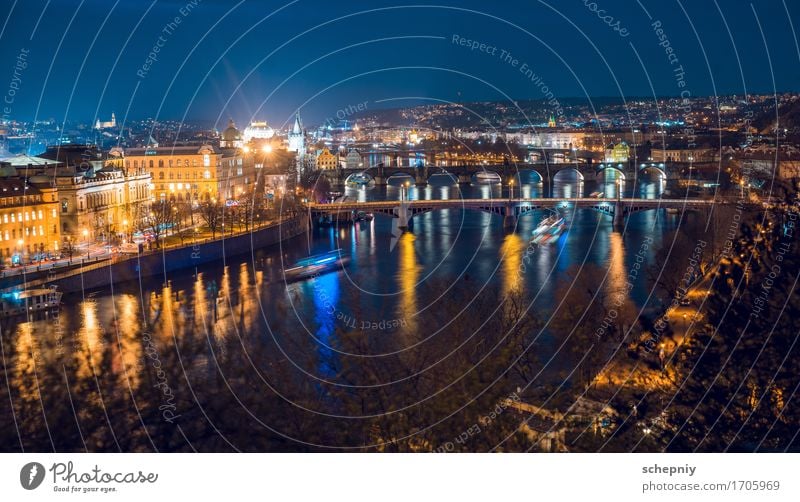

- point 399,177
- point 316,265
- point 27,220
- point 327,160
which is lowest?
point 399,177

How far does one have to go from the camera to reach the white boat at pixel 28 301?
25.6ft

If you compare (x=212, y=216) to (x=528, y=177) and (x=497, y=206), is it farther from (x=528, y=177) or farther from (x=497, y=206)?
(x=528, y=177)

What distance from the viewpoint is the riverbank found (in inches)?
345

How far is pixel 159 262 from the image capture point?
32.8ft

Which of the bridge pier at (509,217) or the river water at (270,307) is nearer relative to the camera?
the river water at (270,307)

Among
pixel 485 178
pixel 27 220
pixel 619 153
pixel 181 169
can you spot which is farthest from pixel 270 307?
pixel 619 153

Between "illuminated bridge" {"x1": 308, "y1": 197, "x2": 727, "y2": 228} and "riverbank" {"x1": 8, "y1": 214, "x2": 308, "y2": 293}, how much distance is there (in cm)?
206

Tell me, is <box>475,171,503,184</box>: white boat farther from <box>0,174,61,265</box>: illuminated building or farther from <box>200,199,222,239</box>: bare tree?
<box>0,174,61,265</box>: illuminated building

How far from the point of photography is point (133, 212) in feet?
42.8

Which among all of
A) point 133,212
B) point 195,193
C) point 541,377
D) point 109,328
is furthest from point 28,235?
A: point 541,377

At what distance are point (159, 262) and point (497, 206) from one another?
6273mm

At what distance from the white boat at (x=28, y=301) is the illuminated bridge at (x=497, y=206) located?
6269 mm

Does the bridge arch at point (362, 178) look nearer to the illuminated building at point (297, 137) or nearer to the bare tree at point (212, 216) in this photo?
the illuminated building at point (297, 137)

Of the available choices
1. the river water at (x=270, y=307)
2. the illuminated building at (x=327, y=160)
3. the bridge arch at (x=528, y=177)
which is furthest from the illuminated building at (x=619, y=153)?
the river water at (x=270, y=307)
